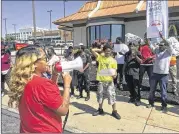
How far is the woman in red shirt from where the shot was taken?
206 centimetres

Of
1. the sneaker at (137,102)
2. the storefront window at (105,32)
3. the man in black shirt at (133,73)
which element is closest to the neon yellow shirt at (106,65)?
the man in black shirt at (133,73)

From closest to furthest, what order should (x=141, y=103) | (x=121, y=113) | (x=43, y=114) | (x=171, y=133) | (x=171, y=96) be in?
(x=43, y=114) → (x=171, y=133) → (x=121, y=113) → (x=141, y=103) → (x=171, y=96)

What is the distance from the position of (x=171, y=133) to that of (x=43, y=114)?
3.40m

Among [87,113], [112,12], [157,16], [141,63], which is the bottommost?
[87,113]

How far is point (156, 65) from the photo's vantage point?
251 inches

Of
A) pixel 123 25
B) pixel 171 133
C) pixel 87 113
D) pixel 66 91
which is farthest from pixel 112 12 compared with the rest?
pixel 66 91

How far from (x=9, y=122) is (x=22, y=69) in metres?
4.30

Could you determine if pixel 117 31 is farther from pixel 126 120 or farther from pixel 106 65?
pixel 126 120

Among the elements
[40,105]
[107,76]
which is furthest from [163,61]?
[40,105]

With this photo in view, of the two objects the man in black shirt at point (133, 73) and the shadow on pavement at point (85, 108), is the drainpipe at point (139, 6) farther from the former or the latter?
the shadow on pavement at point (85, 108)

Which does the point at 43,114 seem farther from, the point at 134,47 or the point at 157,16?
the point at 134,47

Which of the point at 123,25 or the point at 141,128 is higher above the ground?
the point at 123,25

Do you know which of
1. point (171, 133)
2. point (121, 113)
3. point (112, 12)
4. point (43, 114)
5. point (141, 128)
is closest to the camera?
point (43, 114)

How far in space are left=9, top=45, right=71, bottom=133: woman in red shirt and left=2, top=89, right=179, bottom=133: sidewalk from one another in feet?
10.6
